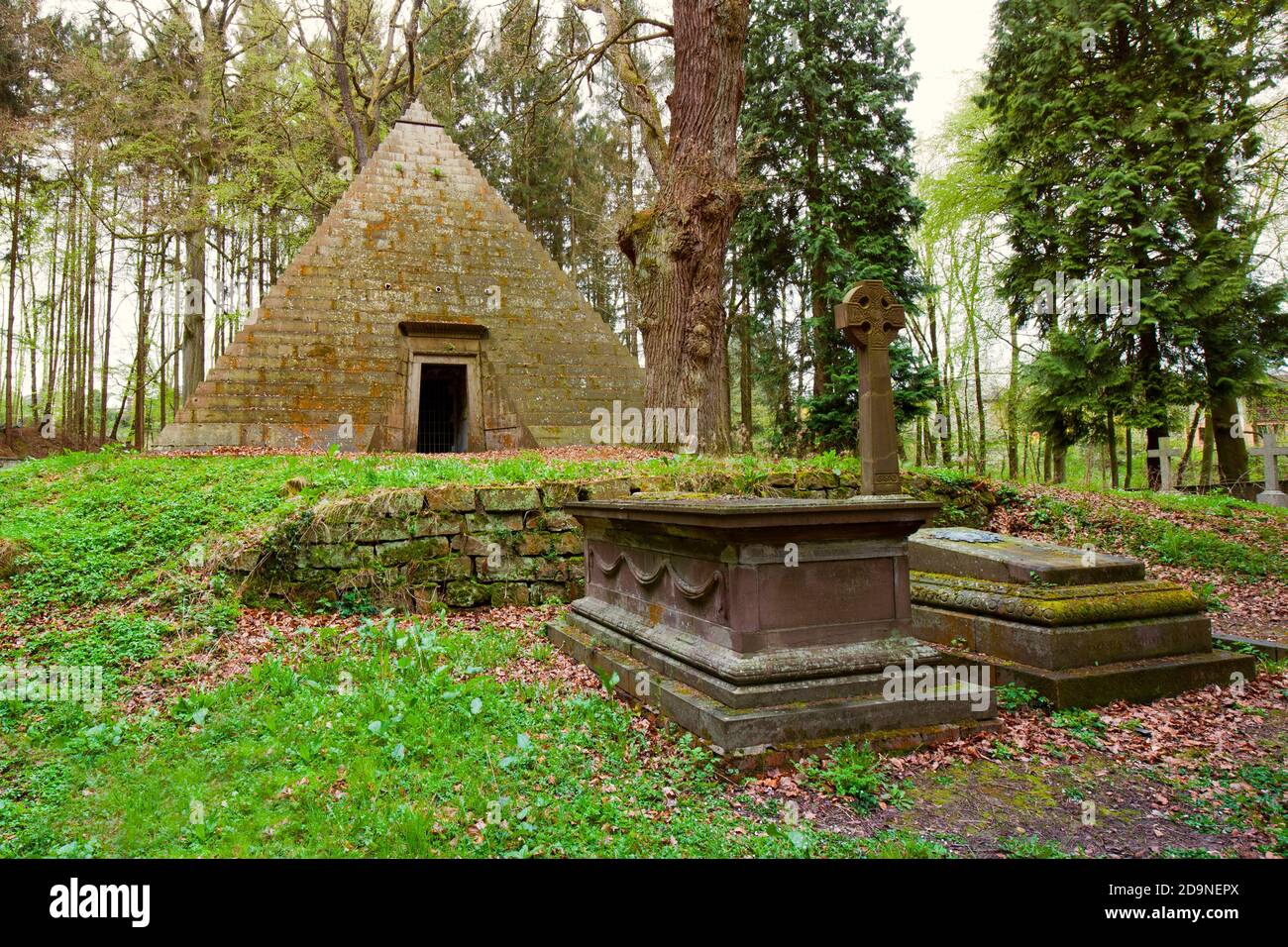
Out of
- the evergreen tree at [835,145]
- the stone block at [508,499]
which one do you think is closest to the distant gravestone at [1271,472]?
the evergreen tree at [835,145]

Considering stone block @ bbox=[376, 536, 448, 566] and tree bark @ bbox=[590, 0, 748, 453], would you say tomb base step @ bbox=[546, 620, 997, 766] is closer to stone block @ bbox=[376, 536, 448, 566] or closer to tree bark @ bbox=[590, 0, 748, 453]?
stone block @ bbox=[376, 536, 448, 566]

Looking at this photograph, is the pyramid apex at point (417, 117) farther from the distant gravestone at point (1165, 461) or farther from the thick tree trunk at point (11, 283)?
the distant gravestone at point (1165, 461)

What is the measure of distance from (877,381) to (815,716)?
292 centimetres

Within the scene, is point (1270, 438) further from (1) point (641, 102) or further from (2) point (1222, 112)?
(1) point (641, 102)

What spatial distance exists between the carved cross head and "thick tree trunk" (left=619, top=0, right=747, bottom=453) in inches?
172

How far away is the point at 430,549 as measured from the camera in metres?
6.72

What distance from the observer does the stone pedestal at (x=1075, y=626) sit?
4.47 m

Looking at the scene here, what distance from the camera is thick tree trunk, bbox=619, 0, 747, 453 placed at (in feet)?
31.3

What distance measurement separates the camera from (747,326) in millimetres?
19828

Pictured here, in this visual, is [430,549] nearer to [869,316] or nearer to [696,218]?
[869,316]

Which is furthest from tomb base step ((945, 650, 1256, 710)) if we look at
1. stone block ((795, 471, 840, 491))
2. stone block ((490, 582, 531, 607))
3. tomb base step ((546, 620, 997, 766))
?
stone block ((490, 582, 531, 607))

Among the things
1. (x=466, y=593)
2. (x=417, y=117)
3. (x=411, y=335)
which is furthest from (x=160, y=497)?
(x=417, y=117)

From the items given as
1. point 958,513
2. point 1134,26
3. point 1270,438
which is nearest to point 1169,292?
point 1270,438

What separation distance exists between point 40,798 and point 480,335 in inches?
442
